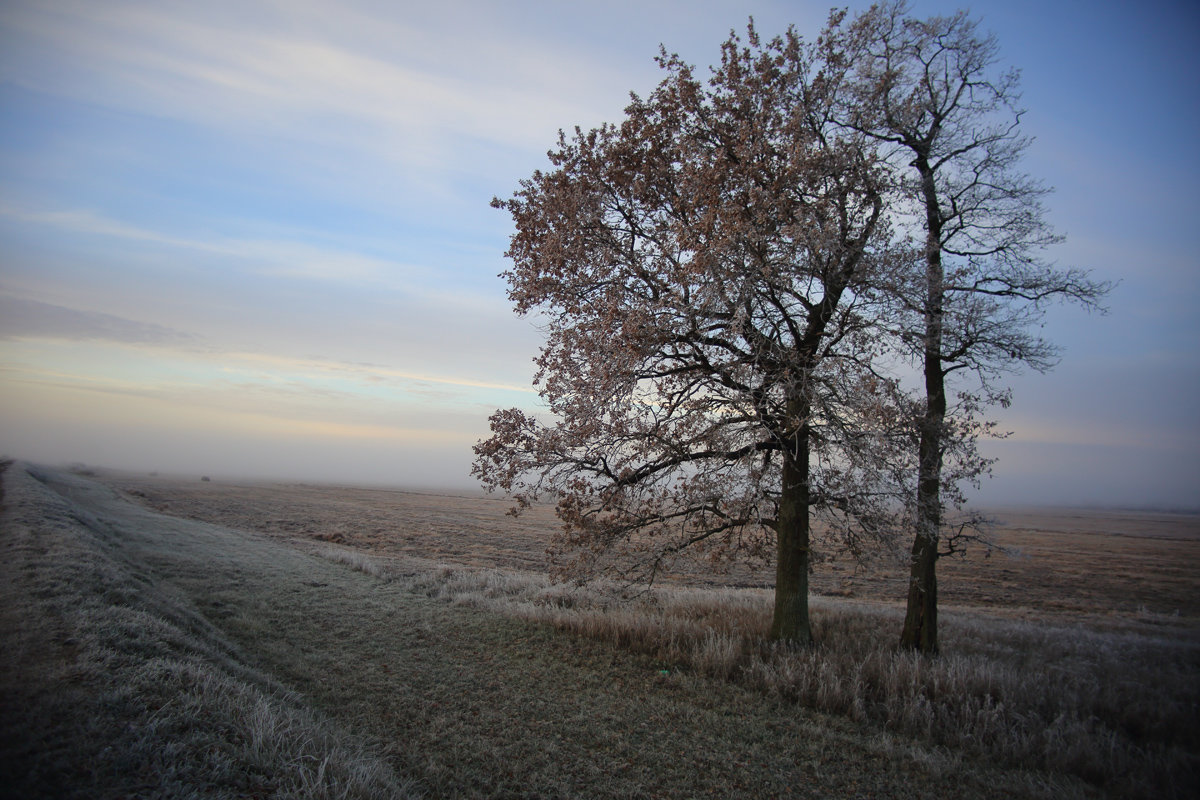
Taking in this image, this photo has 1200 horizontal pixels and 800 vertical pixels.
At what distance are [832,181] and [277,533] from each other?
33.3m

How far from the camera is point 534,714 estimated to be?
700cm

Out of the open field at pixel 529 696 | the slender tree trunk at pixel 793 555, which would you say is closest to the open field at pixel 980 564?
the slender tree trunk at pixel 793 555

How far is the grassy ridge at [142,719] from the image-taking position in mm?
3627

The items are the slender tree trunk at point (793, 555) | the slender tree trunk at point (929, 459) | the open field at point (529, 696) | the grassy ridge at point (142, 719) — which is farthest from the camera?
the slender tree trunk at point (793, 555)

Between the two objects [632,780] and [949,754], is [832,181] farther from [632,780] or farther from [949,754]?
[632,780]

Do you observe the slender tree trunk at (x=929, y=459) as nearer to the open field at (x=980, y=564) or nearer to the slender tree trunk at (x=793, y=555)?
the open field at (x=980, y=564)

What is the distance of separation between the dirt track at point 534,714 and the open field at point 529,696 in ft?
0.14

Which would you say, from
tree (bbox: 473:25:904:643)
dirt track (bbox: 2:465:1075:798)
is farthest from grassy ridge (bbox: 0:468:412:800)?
tree (bbox: 473:25:904:643)

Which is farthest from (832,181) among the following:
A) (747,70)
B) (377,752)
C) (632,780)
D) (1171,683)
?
(377,752)

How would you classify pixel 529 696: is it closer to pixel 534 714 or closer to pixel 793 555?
pixel 534 714

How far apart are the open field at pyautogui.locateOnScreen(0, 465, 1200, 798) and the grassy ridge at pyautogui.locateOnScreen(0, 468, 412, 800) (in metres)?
0.02

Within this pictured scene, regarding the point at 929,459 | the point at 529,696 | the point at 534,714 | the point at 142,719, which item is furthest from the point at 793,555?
the point at 142,719

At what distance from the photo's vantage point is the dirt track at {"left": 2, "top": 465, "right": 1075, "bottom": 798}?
5.50 metres

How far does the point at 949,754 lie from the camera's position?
20.3ft
